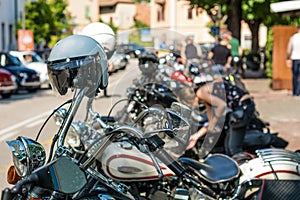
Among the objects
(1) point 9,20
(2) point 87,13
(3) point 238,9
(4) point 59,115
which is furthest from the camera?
(2) point 87,13

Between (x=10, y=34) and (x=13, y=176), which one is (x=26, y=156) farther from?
(x=10, y=34)

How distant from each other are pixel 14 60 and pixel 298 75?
454 inches

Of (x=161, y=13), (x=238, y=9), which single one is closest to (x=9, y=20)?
(x=238, y=9)

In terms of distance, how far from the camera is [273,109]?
48.8ft

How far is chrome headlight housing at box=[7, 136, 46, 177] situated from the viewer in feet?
9.02

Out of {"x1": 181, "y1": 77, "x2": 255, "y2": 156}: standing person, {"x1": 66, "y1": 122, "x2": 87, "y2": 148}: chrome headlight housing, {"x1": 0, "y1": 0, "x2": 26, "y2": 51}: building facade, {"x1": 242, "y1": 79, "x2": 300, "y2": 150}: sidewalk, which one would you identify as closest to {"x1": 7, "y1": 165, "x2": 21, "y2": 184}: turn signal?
{"x1": 66, "y1": 122, "x2": 87, "y2": 148}: chrome headlight housing

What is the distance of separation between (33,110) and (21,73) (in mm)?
5687

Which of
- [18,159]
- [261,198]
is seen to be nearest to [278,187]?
[261,198]

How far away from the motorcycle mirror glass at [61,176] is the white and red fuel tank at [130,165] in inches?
47.8

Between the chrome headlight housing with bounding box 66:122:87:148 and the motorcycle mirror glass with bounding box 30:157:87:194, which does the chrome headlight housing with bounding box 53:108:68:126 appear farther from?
the motorcycle mirror glass with bounding box 30:157:87:194

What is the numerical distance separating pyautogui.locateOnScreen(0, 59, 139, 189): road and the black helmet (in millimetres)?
222

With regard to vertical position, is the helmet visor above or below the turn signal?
above

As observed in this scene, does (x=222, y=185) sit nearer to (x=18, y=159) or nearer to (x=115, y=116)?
(x=115, y=116)

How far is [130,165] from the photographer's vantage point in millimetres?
4070
